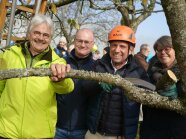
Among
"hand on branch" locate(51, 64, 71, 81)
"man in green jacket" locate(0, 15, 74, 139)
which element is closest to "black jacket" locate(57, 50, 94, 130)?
"man in green jacket" locate(0, 15, 74, 139)

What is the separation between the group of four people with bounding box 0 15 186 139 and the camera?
3117 mm

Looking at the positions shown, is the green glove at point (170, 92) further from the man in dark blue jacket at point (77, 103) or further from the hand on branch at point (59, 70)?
the man in dark blue jacket at point (77, 103)

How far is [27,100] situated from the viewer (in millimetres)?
3109

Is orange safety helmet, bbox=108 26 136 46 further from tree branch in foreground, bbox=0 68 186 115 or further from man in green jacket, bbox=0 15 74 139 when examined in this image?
tree branch in foreground, bbox=0 68 186 115

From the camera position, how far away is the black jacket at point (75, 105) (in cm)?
380

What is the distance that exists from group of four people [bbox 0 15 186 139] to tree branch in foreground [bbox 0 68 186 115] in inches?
4.6

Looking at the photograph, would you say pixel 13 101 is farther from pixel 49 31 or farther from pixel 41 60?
pixel 49 31

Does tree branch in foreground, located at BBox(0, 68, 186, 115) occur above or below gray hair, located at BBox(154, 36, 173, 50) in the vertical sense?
below

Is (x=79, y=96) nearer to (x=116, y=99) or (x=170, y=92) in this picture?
(x=116, y=99)

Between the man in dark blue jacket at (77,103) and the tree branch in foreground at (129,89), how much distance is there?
131 centimetres

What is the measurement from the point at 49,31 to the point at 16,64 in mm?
408

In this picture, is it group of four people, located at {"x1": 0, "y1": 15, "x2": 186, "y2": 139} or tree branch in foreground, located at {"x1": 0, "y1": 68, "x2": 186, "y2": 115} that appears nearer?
tree branch in foreground, located at {"x1": 0, "y1": 68, "x2": 186, "y2": 115}

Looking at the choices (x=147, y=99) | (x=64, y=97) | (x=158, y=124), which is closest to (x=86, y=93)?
(x=64, y=97)

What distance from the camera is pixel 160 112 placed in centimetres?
367
